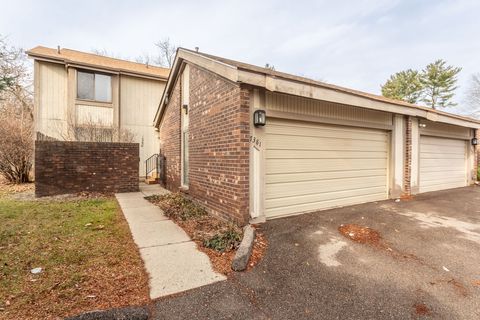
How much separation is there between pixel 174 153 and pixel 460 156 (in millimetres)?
11434

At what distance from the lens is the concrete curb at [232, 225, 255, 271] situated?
2.96 metres

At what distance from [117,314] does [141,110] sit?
43.5ft

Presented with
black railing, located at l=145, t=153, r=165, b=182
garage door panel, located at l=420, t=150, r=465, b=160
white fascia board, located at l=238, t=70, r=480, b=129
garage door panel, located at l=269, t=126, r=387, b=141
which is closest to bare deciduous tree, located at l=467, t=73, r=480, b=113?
garage door panel, located at l=420, t=150, r=465, b=160

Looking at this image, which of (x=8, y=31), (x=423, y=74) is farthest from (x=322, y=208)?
(x=423, y=74)

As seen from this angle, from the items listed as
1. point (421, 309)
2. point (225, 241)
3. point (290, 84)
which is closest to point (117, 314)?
point (225, 241)

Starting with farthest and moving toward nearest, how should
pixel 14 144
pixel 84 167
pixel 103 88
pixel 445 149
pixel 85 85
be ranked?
pixel 103 88 < pixel 85 85 < pixel 14 144 < pixel 445 149 < pixel 84 167

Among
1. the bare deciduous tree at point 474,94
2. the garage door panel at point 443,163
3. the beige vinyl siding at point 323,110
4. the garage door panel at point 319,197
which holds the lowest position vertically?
the garage door panel at point 319,197

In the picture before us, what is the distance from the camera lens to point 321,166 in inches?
222

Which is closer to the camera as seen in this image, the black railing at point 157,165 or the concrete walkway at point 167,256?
the concrete walkway at point 167,256

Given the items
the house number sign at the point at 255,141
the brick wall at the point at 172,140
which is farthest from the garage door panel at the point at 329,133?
the brick wall at the point at 172,140

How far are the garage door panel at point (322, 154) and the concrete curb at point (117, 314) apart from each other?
3381 mm

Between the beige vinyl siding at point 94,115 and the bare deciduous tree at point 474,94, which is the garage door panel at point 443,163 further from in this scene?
the bare deciduous tree at point 474,94

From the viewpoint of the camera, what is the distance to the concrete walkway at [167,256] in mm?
2633

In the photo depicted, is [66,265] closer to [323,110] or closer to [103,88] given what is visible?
[323,110]
